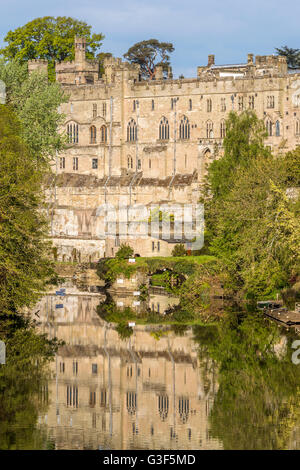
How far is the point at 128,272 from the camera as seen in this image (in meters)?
55.8

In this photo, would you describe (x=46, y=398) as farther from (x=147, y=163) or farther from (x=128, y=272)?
(x=147, y=163)

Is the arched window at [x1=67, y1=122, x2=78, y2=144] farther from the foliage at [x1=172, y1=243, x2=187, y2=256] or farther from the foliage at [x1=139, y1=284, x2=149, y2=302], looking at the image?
the foliage at [x1=139, y1=284, x2=149, y2=302]

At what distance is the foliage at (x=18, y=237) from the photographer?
35.9m

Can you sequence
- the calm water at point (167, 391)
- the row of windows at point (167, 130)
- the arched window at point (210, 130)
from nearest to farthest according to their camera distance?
the calm water at point (167, 391), the arched window at point (210, 130), the row of windows at point (167, 130)

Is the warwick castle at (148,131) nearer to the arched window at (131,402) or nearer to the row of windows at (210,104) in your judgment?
the row of windows at (210,104)

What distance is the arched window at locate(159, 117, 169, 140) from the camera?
76.6 meters

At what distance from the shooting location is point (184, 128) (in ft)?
248

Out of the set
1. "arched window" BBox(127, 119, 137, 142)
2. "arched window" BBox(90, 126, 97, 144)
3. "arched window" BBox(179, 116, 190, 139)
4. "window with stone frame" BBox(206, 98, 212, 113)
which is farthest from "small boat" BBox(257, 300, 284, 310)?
"arched window" BBox(90, 126, 97, 144)

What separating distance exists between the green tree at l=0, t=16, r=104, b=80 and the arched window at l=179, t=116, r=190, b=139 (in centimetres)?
1624

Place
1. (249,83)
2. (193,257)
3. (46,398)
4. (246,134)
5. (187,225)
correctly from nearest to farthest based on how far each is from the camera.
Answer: (46,398)
(193,257)
(246,134)
(187,225)
(249,83)

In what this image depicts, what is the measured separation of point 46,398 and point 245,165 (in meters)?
32.2

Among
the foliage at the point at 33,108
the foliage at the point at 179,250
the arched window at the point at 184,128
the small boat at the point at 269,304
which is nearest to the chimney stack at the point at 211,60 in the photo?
the arched window at the point at 184,128

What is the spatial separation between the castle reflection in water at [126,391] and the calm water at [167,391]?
3cm
